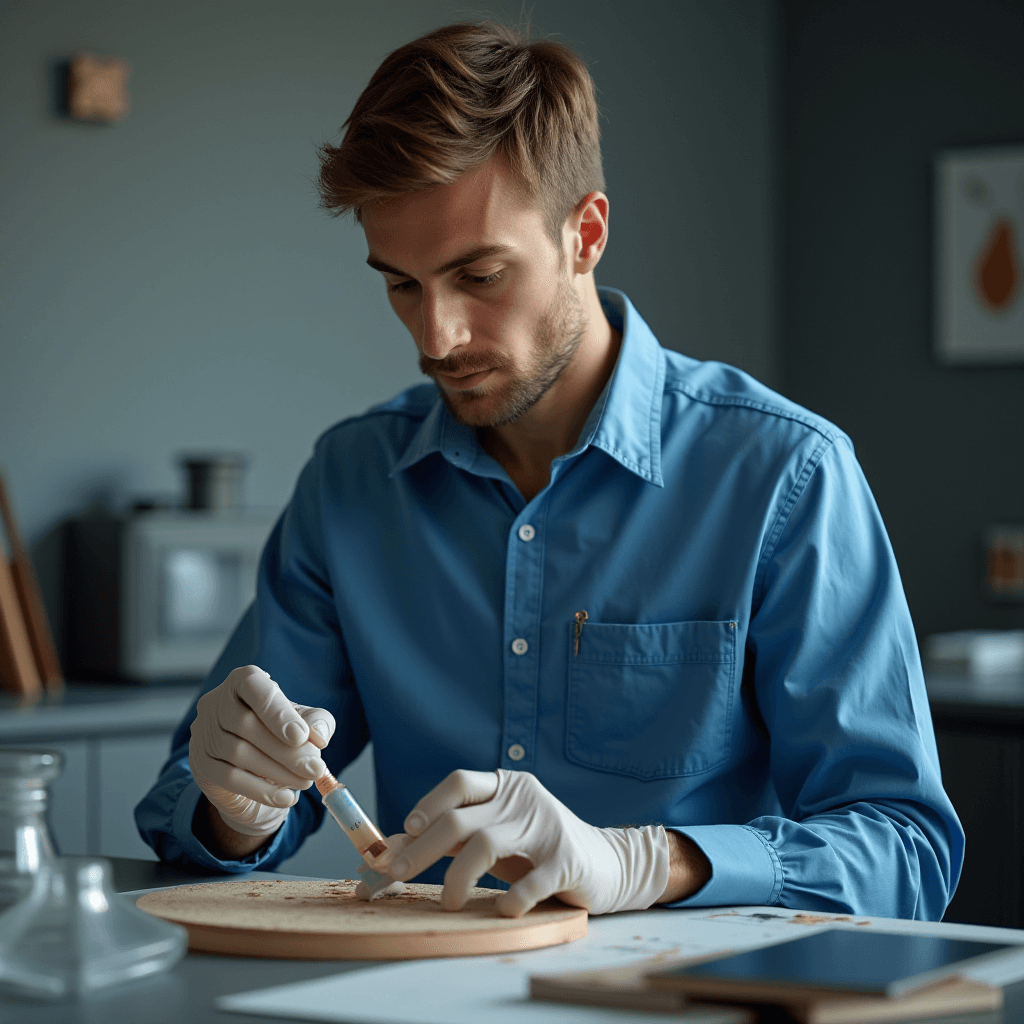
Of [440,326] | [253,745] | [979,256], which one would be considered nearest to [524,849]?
[253,745]

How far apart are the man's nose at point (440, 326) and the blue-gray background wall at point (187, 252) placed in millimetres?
1699

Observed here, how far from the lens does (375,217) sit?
144 cm

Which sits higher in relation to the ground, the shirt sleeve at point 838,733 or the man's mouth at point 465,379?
the man's mouth at point 465,379

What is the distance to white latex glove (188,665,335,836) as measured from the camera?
1.19 meters

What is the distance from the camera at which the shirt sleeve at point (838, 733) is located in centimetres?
118

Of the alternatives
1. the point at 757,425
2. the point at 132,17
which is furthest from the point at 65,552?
→ the point at 757,425

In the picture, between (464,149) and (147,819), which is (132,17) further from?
(147,819)

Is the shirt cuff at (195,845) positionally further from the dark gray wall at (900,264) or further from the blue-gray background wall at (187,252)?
the dark gray wall at (900,264)

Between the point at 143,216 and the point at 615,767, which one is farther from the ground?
the point at 143,216

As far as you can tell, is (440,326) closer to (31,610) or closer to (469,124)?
(469,124)

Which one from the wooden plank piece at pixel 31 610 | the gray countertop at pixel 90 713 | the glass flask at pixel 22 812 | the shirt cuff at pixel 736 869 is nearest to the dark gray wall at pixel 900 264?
the gray countertop at pixel 90 713

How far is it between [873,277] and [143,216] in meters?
2.11

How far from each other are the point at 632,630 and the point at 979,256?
289cm

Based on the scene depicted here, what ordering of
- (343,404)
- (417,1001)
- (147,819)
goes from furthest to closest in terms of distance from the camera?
1. (343,404)
2. (147,819)
3. (417,1001)
